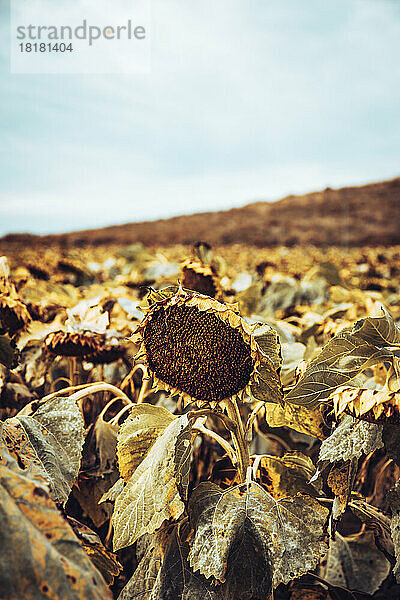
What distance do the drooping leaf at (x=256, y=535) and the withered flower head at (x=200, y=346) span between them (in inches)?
6.3

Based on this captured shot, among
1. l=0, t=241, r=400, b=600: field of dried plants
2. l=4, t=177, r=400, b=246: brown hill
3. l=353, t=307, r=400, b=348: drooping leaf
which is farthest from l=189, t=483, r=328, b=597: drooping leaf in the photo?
l=4, t=177, r=400, b=246: brown hill

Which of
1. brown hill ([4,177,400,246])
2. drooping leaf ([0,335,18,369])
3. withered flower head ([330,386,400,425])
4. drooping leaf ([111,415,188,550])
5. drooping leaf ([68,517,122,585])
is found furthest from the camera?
brown hill ([4,177,400,246])

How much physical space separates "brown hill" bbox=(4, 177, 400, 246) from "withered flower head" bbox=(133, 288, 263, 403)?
1691 centimetres

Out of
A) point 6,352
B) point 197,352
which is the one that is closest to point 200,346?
point 197,352

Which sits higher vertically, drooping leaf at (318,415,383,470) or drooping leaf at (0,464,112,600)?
drooping leaf at (0,464,112,600)

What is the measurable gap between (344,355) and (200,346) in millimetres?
227

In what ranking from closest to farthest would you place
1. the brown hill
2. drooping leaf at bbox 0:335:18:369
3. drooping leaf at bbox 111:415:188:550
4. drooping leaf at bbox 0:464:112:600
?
1. drooping leaf at bbox 0:464:112:600
2. drooping leaf at bbox 111:415:188:550
3. drooping leaf at bbox 0:335:18:369
4. the brown hill

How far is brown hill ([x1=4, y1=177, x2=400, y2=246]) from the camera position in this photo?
20797 millimetres

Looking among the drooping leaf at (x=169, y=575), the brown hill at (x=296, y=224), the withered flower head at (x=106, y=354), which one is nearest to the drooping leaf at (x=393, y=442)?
the drooping leaf at (x=169, y=575)

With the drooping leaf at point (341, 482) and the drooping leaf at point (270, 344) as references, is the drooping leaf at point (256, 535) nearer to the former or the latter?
the drooping leaf at point (341, 482)

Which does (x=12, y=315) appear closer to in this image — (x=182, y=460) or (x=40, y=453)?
(x=40, y=453)

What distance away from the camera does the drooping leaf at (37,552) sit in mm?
428

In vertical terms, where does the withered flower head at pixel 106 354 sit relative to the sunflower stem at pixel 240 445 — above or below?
above

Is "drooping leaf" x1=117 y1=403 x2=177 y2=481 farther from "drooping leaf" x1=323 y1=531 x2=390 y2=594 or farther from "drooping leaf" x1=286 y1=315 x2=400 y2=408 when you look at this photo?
"drooping leaf" x1=323 y1=531 x2=390 y2=594
